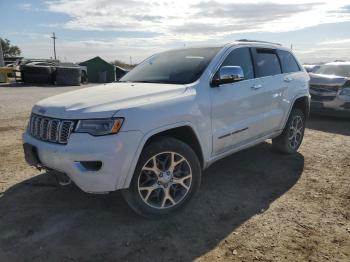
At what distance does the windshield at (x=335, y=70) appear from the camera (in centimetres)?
988

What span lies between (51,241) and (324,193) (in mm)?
3165

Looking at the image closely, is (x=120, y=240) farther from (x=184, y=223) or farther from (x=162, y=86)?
(x=162, y=86)

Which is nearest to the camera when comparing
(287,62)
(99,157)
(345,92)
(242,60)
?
(99,157)

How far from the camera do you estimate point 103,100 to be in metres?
3.64

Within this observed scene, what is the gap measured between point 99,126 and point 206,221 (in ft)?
4.80

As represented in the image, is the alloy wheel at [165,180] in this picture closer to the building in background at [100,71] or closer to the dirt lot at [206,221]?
the dirt lot at [206,221]

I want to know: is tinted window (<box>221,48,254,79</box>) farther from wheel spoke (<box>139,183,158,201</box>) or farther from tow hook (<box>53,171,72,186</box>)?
tow hook (<box>53,171,72,186</box>)

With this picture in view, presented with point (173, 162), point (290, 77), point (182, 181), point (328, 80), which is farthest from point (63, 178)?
point (328, 80)

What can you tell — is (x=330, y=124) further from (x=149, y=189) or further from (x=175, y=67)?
(x=149, y=189)

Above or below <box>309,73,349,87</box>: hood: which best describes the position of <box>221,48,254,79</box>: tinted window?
above

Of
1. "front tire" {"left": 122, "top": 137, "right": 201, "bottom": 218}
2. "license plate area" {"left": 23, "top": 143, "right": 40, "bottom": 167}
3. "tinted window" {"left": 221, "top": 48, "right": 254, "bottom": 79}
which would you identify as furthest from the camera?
"tinted window" {"left": 221, "top": 48, "right": 254, "bottom": 79}

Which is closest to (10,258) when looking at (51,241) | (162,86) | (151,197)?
(51,241)

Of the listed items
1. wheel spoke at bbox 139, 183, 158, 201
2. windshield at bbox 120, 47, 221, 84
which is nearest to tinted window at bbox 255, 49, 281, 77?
windshield at bbox 120, 47, 221, 84

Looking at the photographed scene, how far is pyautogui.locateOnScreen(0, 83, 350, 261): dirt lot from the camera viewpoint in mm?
3268
